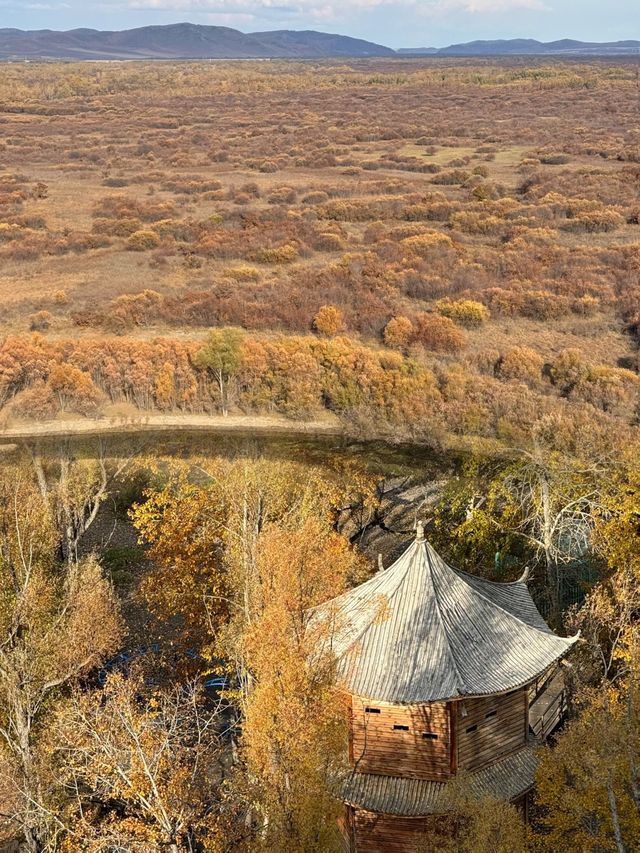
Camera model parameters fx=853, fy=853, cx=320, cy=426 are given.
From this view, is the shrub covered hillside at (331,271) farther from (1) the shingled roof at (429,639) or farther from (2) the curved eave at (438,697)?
(2) the curved eave at (438,697)

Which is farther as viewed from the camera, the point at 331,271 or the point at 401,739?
the point at 331,271

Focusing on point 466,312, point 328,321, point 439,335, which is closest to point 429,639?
→ point 439,335

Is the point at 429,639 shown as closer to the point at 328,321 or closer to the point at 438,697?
the point at 438,697

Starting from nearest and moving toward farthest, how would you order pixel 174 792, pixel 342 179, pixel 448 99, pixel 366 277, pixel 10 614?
pixel 174 792
pixel 10 614
pixel 366 277
pixel 342 179
pixel 448 99

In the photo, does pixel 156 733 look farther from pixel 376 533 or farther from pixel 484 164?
pixel 484 164

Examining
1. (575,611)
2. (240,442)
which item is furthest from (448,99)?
(575,611)

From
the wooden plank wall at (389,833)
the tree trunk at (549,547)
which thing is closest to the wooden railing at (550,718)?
the tree trunk at (549,547)
